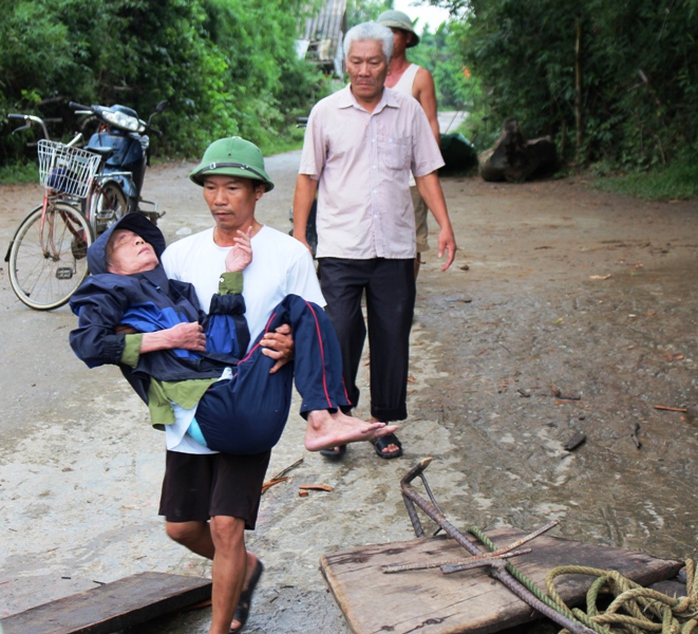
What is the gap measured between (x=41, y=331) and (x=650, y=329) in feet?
14.1

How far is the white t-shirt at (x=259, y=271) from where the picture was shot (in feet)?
8.76

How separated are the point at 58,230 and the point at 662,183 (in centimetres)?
1003

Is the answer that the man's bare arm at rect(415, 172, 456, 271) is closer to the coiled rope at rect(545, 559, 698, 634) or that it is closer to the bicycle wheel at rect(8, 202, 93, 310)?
the coiled rope at rect(545, 559, 698, 634)

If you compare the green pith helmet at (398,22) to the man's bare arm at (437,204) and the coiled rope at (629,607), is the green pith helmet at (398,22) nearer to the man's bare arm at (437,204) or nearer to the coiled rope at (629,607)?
the man's bare arm at (437,204)

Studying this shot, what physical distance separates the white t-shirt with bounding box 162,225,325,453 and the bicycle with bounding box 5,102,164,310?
14.2ft

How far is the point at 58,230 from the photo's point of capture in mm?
6910

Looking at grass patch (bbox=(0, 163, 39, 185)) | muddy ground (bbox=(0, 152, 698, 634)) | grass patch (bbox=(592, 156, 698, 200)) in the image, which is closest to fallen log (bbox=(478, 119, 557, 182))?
grass patch (bbox=(592, 156, 698, 200))

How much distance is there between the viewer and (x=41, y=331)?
638cm

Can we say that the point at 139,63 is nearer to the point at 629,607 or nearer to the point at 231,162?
the point at 231,162

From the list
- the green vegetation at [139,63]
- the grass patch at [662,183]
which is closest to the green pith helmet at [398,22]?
the green vegetation at [139,63]

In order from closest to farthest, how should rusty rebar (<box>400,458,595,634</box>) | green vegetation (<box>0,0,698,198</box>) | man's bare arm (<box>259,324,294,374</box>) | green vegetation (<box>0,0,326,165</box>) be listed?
rusty rebar (<box>400,458,595,634</box>) → man's bare arm (<box>259,324,294,374</box>) → green vegetation (<box>0,0,698,198</box>) → green vegetation (<box>0,0,326,165</box>)

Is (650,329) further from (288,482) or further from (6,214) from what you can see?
(6,214)

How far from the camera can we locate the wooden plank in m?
2.59

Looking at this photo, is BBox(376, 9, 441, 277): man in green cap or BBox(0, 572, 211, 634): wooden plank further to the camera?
BBox(376, 9, 441, 277): man in green cap
